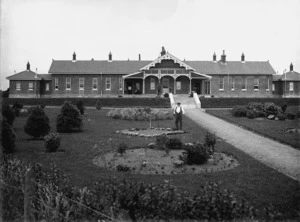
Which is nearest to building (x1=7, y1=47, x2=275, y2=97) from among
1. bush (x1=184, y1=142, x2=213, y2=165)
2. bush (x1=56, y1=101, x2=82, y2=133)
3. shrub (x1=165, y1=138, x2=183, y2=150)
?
bush (x1=56, y1=101, x2=82, y2=133)

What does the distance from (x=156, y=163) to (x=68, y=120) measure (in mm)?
10206

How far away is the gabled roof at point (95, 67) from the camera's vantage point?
2177 inches

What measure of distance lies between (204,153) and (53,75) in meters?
47.3

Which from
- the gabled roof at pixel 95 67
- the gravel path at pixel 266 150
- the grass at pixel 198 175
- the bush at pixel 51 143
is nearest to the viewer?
the grass at pixel 198 175

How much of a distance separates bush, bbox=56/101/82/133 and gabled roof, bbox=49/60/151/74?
1356 inches

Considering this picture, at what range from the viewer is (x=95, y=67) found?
5675cm

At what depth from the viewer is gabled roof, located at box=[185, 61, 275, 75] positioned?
183ft

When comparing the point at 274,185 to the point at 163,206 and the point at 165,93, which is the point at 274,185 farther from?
the point at 165,93

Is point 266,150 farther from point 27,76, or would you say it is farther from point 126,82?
point 27,76

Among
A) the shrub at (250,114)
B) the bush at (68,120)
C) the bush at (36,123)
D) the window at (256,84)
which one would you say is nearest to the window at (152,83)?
the window at (256,84)

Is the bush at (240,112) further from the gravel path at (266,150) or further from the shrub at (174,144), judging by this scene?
the shrub at (174,144)

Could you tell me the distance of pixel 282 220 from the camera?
675cm

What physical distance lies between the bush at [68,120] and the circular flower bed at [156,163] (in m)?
7.41

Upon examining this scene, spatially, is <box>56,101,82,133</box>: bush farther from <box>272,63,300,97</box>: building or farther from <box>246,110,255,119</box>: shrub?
<box>272,63,300,97</box>: building
